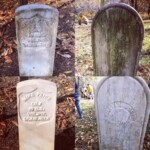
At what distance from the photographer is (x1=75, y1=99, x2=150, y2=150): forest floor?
263 cm

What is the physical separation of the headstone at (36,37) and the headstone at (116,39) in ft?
1.05

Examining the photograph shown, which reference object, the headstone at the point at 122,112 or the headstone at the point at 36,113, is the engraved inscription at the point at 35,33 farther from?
the headstone at the point at 122,112

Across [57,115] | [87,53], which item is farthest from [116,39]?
[57,115]

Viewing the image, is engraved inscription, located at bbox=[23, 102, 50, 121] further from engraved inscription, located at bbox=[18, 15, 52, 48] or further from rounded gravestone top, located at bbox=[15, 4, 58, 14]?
rounded gravestone top, located at bbox=[15, 4, 58, 14]

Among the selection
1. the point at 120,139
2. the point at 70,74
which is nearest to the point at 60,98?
the point at 70,74

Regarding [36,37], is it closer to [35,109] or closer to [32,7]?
[32,7]

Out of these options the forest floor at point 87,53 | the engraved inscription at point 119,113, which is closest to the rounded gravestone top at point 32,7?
the forest floor at point 87,53

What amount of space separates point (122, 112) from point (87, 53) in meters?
0.52

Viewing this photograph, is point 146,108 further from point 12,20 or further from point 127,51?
point 12,20

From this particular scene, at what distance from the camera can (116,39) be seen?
97.3 inches

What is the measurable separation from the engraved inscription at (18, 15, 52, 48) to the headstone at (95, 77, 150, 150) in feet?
1.74

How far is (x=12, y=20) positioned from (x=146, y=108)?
1211 millimetres

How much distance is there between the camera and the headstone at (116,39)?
2.42m

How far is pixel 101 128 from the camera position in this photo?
8.67 feet
